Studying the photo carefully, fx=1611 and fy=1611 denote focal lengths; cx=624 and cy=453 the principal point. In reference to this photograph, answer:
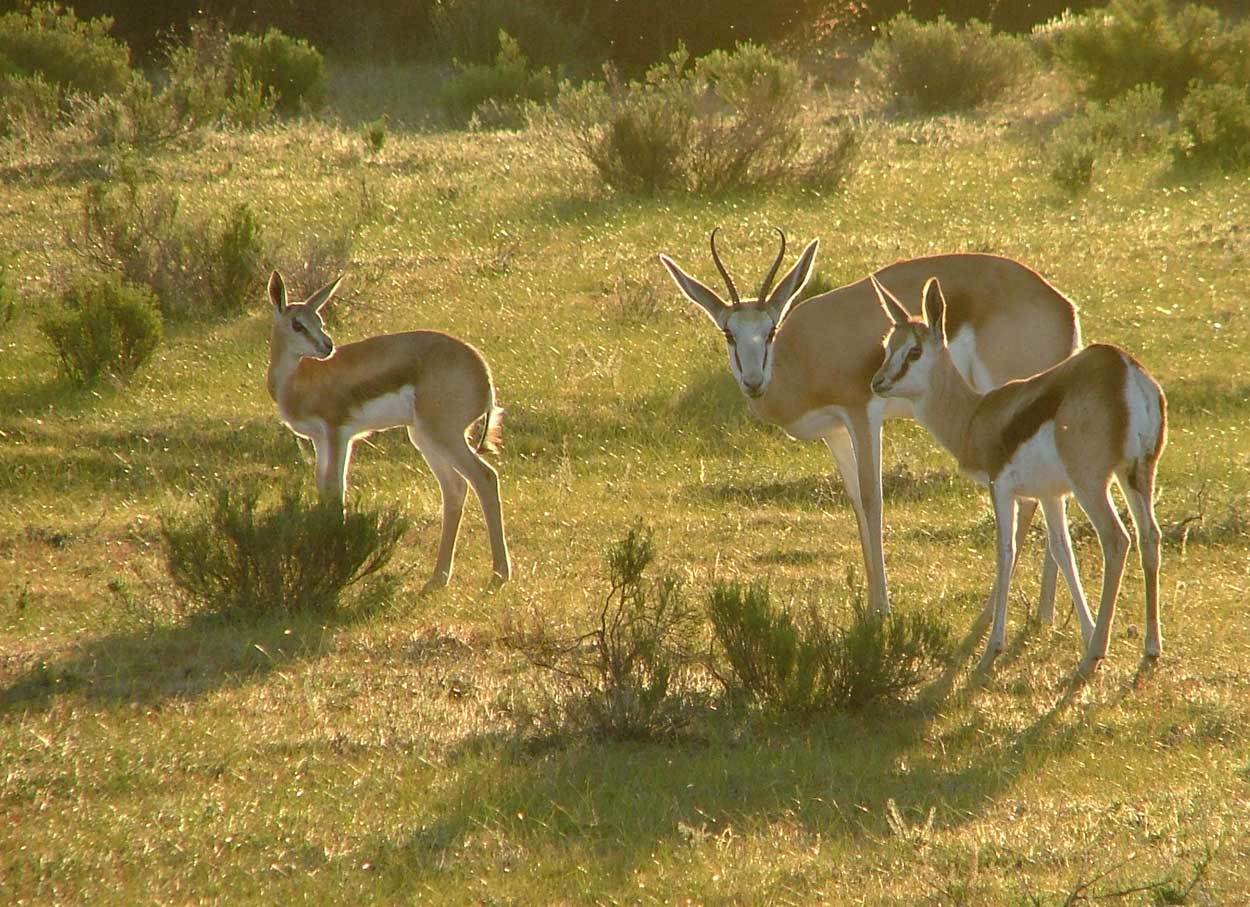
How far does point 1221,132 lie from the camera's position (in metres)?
17.9

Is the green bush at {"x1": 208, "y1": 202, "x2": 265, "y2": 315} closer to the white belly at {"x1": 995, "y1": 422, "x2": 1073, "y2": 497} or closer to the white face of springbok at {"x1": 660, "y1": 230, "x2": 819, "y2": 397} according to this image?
the white face of springbok at {"x1": 660, "y1": 230, "x2": 819, "y2": 397}

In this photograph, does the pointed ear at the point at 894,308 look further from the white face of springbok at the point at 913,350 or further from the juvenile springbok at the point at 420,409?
the juvenile springbok at the point at 420,409

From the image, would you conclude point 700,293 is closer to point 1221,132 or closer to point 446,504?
point 446,504

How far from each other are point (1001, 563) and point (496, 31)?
25.4 meters

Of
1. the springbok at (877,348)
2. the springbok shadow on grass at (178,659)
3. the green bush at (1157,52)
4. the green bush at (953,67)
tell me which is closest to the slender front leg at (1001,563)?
the springbok at (877,348)

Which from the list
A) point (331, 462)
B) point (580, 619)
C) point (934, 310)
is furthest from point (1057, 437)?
point (331, 462)

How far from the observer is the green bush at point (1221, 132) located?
17.8m

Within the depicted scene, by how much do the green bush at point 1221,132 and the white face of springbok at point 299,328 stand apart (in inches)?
480

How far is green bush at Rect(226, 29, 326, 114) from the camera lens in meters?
24.1

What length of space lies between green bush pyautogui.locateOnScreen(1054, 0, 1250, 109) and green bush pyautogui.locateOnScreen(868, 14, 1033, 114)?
3.57ft

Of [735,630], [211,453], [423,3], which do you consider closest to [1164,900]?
[735,630]

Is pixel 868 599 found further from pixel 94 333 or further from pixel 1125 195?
pixel 1125 195

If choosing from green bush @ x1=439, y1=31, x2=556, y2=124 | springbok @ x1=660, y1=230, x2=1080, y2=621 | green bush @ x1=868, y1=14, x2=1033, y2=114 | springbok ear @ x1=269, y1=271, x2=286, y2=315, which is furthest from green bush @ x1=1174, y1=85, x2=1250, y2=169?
springbok ear @ x1=269, y1=271, x2=286, y2=315

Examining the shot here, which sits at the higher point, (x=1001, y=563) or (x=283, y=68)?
(x=283, y=68)
